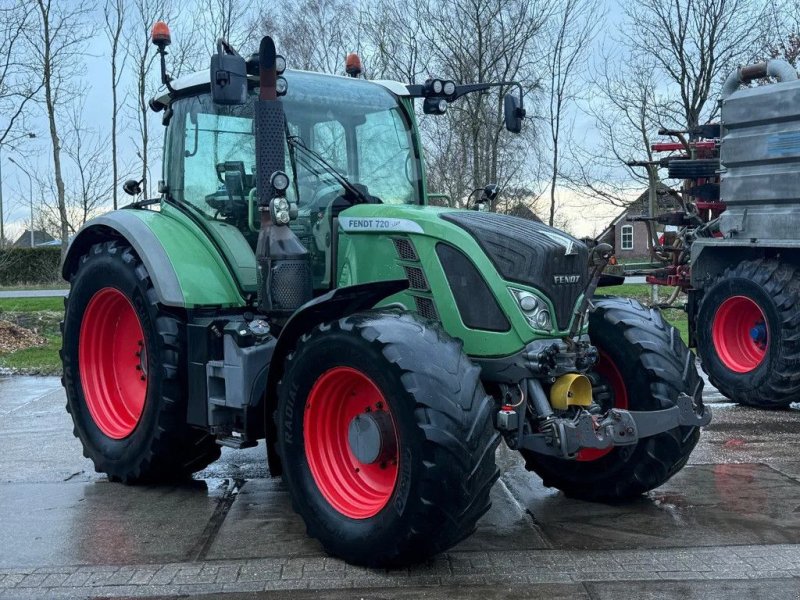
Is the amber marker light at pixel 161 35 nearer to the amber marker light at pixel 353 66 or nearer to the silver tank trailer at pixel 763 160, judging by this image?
the amber marker light at pixel 353 66

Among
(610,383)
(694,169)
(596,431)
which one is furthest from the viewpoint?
(694,169)

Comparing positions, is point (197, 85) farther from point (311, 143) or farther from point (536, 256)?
point (536, 256)

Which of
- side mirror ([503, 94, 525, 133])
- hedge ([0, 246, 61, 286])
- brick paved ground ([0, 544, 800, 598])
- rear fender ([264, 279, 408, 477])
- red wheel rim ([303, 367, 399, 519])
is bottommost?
brick paved ground ([0, 544, 800, 598])

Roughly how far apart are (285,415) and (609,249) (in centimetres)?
177

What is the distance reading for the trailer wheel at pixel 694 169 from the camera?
1020cm

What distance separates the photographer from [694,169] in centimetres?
1029

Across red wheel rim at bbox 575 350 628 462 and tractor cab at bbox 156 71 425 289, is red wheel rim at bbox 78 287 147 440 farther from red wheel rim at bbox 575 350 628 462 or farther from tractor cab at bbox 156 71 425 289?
red wheel rim at bbox 575 350 628 462

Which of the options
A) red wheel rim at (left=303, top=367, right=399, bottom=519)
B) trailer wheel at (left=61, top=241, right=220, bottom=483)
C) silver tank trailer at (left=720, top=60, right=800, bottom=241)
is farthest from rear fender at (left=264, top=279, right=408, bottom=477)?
silver tank trailer at (left=720, top=60, right=800, bottom=241)

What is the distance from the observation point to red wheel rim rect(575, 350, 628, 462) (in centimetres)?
530

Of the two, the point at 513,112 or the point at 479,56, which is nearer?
the point at 513,112

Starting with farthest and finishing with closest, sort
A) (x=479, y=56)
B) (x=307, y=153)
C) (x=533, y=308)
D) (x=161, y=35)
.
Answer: (x=479, y=56) → (x=161, y=35) → (x=307, y=153) → (x=533, y=308)

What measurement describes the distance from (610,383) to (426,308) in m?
1.24

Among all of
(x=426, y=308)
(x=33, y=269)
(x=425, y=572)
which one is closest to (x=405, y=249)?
(x=426, y=308)

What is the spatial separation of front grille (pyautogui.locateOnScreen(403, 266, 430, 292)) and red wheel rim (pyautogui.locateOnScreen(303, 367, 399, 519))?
0.60 m
